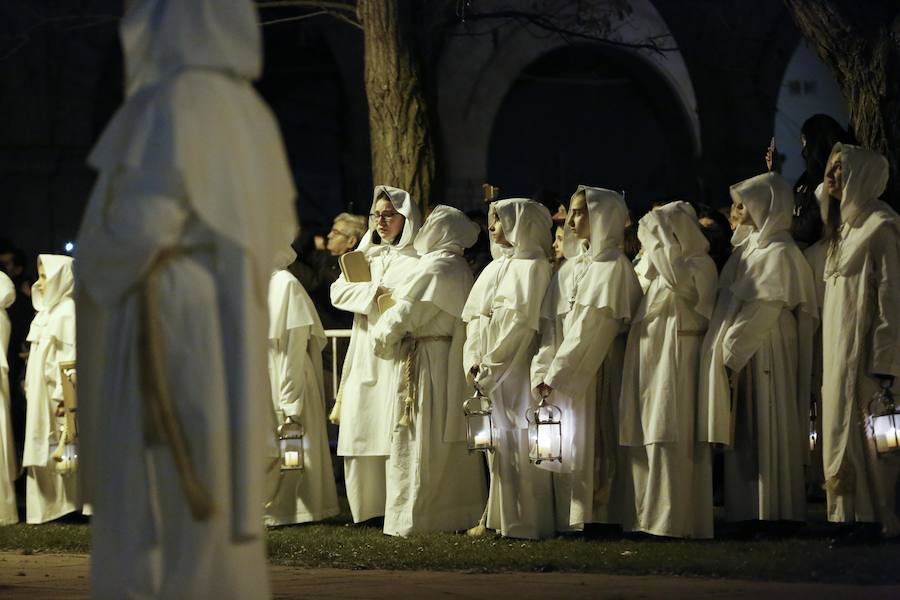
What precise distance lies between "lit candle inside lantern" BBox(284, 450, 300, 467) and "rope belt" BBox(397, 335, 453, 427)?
987 mm

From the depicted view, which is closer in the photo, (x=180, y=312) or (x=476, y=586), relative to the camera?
(x=180, y=312)

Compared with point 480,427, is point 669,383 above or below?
above

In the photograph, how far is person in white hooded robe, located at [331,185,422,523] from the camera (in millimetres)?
12539

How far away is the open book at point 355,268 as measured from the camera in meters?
12.7

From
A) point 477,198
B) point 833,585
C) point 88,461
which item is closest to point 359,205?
point 477,198

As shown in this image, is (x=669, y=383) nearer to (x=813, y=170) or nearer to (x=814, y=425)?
(x=814, y=425)

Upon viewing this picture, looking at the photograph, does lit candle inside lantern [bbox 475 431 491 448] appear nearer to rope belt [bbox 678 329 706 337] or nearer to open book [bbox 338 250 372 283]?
rope belt [bbox 678 329 706 337]

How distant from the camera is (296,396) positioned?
42.0ft

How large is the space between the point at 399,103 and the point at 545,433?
4252 mm

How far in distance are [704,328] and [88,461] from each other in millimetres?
5686

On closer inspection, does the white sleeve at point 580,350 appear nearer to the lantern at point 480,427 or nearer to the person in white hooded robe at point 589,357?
the person in white hooded robe at point 589,357

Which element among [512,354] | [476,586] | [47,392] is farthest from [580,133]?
[476,586]

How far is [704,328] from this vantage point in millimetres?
11344

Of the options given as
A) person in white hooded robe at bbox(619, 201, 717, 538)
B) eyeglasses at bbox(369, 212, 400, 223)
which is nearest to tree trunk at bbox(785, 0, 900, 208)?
person in white hooded robe at bbox(619, 201, 717, 538)
